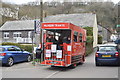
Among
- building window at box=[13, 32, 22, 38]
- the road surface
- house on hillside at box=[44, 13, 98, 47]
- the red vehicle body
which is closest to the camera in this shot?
the road surface

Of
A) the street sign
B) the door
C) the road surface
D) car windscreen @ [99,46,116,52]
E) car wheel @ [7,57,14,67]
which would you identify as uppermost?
the street sign

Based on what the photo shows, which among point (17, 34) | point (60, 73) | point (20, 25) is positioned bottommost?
point (60, 73)

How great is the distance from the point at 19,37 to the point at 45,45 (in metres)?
29.3

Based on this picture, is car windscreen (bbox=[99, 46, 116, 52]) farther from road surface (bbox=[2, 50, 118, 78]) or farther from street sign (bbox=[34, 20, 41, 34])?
street sign (bbox=[34, 20, 41, 34])

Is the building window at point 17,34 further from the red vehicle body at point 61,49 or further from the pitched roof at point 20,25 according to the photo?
the red vehicle body at point 61,49

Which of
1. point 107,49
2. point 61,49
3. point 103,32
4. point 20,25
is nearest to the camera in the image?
point 61,49

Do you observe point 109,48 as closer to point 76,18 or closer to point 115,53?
Result: point 115,53

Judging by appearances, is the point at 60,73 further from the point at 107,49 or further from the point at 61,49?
the point at 107,49

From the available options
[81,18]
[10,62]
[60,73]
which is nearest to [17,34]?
[81,18]

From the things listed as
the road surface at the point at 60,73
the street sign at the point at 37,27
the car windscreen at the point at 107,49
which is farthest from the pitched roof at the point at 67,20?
the road surface at the point at 60,73

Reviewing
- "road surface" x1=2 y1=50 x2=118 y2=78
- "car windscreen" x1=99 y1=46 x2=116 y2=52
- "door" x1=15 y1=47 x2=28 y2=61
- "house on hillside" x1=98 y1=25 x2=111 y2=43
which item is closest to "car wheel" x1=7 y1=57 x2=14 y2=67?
"door" x1=15 y1=47 x2=28 y2=61

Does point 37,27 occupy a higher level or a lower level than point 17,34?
lower

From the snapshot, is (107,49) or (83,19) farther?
(83,19)

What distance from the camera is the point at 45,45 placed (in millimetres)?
11164
